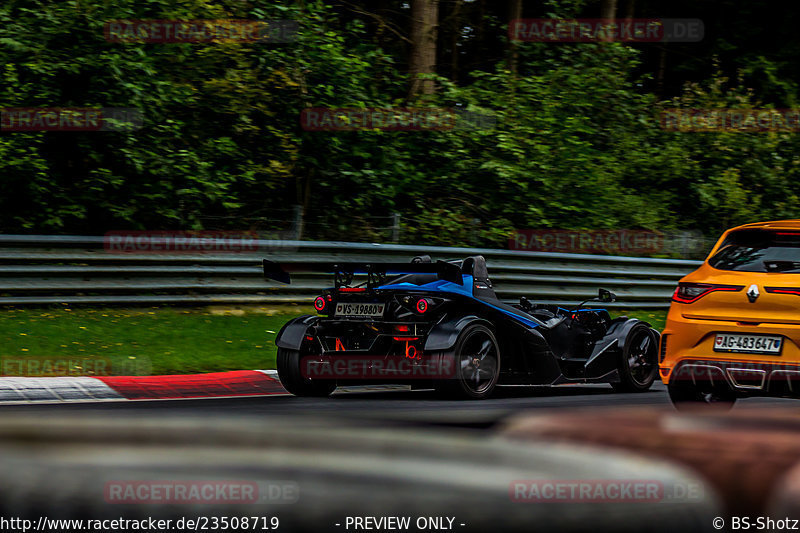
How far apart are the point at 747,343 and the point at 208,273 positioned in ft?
24.4

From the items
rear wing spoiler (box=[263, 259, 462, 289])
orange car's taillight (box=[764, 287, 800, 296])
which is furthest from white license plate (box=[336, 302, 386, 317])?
orange car's taillight (box=[764, 287, 800, 296])

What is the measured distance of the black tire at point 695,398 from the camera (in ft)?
26.9

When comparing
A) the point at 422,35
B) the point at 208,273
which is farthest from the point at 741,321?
the point at 422,35

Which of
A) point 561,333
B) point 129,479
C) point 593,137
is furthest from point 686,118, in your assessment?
point 129,479

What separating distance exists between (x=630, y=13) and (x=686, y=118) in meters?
6.26

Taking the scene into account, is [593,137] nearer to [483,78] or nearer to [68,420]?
[483,78]

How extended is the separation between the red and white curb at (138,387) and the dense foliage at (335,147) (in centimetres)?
473

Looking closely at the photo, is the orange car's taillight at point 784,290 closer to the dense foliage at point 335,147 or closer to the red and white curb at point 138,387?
the red and white curb at point 138,387

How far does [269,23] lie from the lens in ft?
52.3

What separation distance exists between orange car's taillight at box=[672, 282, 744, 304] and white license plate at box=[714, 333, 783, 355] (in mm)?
345

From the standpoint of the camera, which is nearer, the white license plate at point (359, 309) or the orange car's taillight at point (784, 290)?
the orange car's taillight at point (784, 290)

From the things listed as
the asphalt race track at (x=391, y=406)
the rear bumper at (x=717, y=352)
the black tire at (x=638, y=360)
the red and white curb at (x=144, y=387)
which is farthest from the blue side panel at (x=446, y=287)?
the black tire at (x=638, y=360)

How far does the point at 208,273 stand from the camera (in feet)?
42.5

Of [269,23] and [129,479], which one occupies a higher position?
[269,23]
